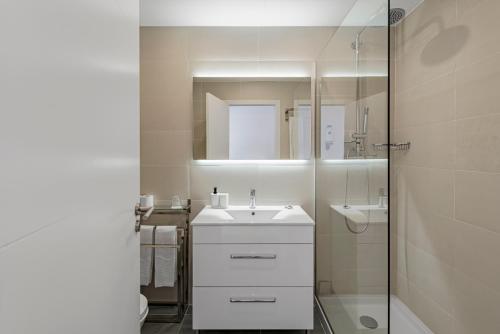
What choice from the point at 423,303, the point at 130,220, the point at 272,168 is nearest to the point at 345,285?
the point at 423,303

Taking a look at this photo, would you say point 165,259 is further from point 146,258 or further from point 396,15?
point 396,15

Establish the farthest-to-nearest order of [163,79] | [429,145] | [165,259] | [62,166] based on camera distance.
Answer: [163,79] → [165,259] → [429,145] → [62,166]

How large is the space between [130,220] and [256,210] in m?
1.43

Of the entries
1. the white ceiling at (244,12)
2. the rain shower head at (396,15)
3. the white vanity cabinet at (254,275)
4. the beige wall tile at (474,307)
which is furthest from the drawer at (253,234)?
the white ceiling at (244,12)

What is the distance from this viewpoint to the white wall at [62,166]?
0.41m

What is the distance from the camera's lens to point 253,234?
1969 millimetres

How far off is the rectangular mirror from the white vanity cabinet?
2.28ft

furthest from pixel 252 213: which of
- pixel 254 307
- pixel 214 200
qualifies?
pixel 254 307

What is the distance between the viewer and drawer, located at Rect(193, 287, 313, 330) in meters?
1.95

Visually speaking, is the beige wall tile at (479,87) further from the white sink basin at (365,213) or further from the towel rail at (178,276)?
the towel rail at (178,276)

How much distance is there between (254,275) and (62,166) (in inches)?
63.5

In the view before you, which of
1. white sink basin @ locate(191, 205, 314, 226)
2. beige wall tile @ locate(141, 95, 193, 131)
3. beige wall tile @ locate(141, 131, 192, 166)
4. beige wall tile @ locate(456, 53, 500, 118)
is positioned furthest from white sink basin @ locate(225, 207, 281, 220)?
beige wall tile @ locate(456, 53, 500, 118)

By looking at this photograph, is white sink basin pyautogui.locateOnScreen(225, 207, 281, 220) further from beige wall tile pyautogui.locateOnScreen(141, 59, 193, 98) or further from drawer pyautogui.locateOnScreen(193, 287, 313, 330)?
beige wall tile pyautogui.locateOnScreen(141, 59, 193, 98)

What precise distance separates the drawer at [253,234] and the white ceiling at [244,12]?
154 centimetres
